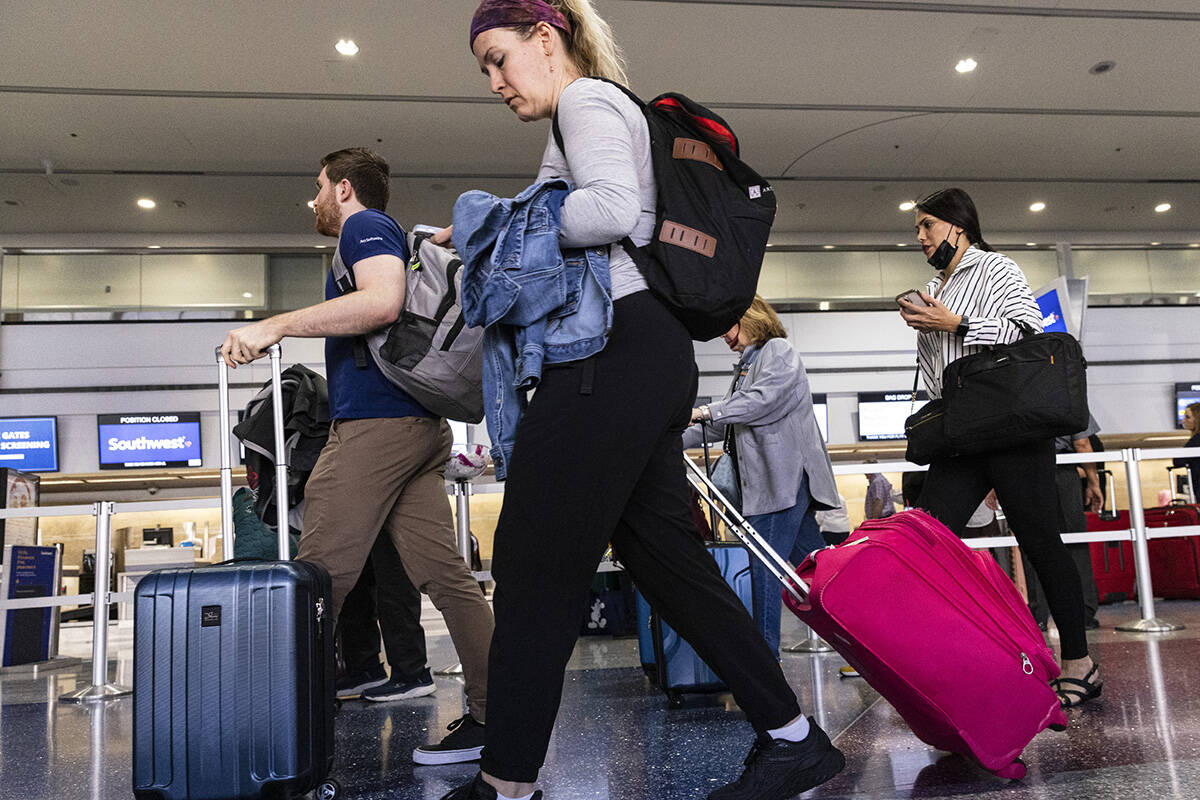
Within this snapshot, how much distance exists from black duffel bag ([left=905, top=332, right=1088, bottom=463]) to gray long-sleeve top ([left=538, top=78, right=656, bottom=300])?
4.05ft

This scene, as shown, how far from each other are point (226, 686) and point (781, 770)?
3.23 feet

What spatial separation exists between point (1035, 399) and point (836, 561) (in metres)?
0.96

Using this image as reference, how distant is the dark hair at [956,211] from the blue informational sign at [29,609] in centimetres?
507

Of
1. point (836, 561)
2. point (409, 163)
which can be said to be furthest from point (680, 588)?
point (409, 163)

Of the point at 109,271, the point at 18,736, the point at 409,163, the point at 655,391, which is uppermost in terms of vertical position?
the point at 409,163

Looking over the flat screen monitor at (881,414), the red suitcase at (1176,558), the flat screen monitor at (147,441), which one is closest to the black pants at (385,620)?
the red suitcase at (1176,558)

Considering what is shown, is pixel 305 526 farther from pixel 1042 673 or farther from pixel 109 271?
pixel 109 271

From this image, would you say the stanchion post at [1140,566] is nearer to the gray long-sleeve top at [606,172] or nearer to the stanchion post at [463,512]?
the stanchion post at [463,512]

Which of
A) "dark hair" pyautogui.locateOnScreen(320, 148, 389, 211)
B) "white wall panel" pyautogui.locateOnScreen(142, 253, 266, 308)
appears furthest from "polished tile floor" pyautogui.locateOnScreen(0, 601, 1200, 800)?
"white wall panel" pyautogui.locateOnScreen(142, 253, 266, 308)

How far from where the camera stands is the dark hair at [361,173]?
2412 mm

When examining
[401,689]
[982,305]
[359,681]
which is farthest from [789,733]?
[359,681]

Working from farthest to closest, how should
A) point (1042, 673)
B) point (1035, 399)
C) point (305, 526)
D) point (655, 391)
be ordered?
point (1035, 399), point (305, 526), point (1042, 673), point (655, 391)

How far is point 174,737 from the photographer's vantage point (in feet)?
5.43

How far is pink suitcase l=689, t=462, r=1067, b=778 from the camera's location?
5.46 feet
